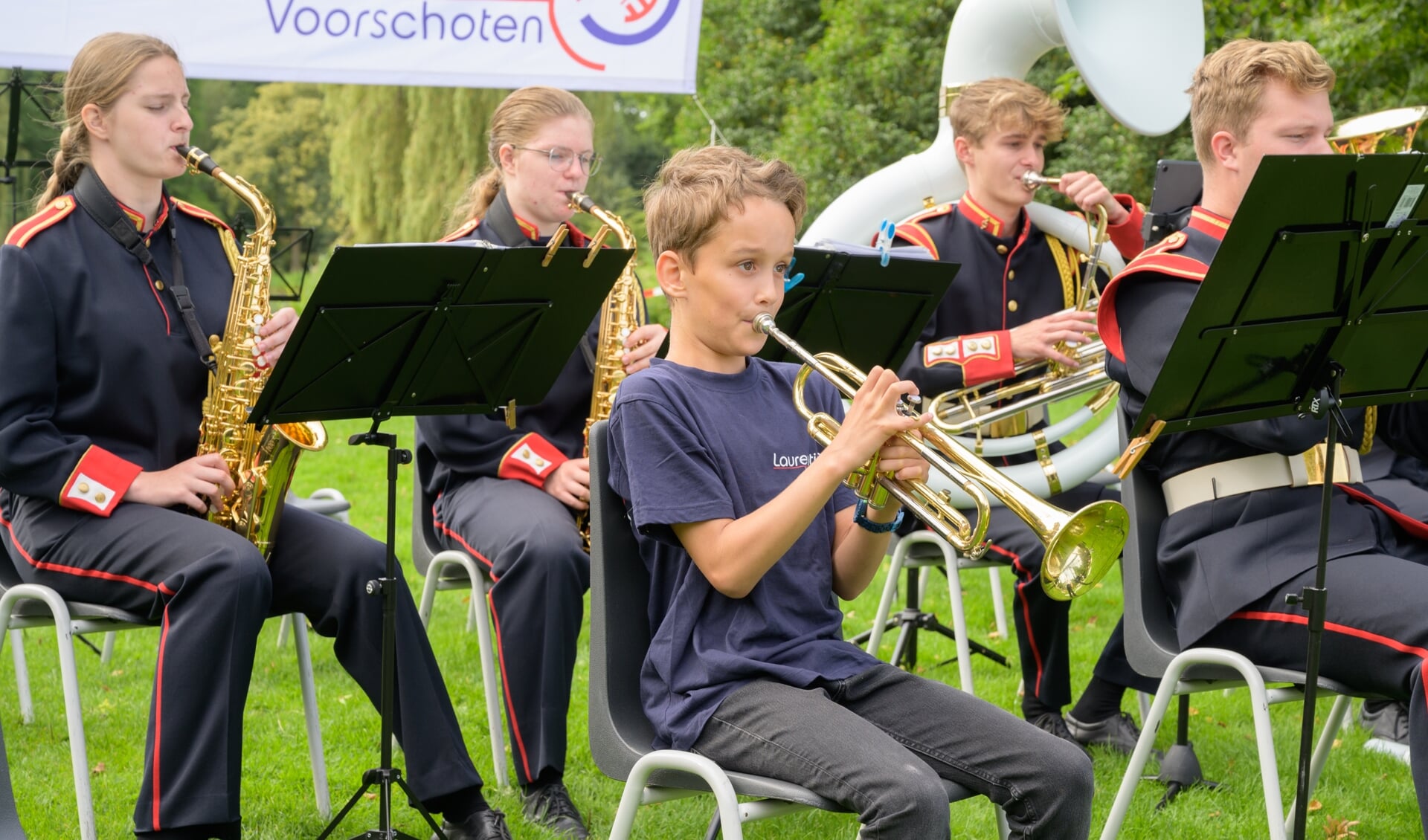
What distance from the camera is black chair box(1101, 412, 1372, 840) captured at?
8.56 feet

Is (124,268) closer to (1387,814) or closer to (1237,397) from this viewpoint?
(1237,397)

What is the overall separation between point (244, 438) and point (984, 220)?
2332 mm

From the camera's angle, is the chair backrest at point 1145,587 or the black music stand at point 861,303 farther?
the black music stand at point 861,303

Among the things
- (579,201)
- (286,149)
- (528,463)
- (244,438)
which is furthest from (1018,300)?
(286,149)

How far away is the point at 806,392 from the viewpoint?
259 centimetres

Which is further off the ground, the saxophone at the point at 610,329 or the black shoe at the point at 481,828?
the saxophone at the point at 610,329

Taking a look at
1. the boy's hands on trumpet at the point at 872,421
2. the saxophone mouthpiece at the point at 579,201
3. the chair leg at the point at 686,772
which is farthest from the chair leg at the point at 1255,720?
the saxophone mouthpiece at the point at 579,201

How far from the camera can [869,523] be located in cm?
242

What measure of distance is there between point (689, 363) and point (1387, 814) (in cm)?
234

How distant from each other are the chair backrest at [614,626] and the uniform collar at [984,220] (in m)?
2.30

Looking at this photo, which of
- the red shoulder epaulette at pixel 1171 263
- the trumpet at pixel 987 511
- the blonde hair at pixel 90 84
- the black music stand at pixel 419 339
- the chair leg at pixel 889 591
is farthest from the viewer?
the chair leg at pixel 889 591

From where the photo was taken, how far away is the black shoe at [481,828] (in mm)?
3221

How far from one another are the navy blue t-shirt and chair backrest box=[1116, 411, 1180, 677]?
730mm

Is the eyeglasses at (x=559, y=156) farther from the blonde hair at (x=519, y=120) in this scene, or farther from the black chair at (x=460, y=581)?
the black chair at (x=460, y=581)
